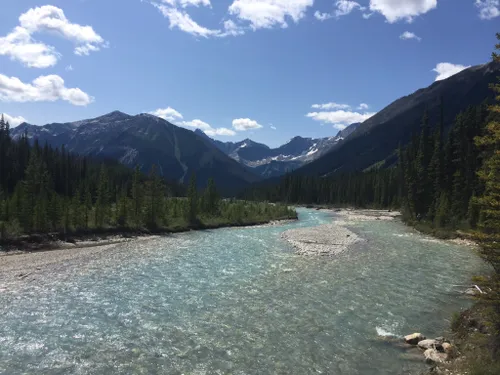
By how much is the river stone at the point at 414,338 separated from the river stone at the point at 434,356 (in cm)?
111

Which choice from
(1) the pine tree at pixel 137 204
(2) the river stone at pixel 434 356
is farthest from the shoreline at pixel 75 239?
(2) the river stone at pixel 434 356

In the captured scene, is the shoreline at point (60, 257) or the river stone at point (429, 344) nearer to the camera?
the river stone at point (429, 344)

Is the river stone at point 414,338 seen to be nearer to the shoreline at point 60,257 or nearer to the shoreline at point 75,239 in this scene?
the shoreline at point 60,257

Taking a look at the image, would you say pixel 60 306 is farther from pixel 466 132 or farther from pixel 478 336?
pixel 466 132

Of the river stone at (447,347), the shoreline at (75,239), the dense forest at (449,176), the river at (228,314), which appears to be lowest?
the shoreline at (75,239)

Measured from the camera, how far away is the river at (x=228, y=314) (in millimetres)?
14898

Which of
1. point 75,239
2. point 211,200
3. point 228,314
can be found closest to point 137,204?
point 75,239

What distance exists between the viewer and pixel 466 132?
7256 centimetres

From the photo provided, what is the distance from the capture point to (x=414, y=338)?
54.3 feet

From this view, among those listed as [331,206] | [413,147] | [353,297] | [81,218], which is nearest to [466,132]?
[413,147]

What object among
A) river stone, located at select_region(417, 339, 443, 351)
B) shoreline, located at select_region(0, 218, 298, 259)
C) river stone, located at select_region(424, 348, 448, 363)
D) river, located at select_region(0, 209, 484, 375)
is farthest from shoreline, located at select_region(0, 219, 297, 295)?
river stone, located at select_region(424, 348, 448, 363)

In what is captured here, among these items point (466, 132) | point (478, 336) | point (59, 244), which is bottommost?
point (59, 244)

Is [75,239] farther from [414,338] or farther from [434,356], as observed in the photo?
[434,356]

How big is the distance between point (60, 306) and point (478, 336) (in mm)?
→ 22548
